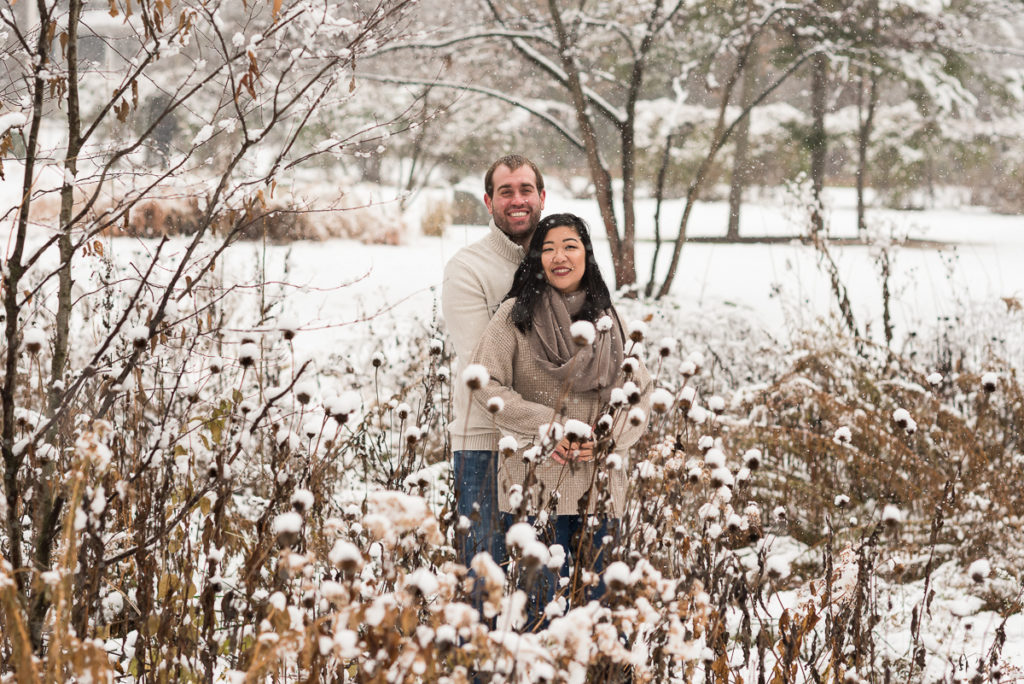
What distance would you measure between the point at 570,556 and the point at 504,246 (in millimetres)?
933

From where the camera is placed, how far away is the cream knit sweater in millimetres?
2414

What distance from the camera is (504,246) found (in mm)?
2574

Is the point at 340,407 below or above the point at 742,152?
below

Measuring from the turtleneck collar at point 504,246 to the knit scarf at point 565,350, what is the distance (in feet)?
0.88

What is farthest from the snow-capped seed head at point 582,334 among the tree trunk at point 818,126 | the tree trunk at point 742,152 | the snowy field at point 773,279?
the tree trunk at point 818,126

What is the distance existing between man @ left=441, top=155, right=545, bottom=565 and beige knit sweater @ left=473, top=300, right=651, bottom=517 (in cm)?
12

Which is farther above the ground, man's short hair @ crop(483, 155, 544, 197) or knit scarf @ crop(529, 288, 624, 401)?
man's short hair @ crop(483, 155, 544, 197)

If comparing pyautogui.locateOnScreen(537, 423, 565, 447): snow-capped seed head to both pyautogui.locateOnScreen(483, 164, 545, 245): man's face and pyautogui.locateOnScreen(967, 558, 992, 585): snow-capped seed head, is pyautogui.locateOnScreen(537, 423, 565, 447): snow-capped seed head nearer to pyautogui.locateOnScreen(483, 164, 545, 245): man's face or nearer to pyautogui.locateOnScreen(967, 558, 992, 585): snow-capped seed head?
pyautogui.locateOnScreen(967, 558, 992, 585): snow-capped seed head

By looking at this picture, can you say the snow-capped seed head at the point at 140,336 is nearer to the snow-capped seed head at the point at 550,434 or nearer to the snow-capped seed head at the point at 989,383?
the snow-capped seed head at the point at 550,434

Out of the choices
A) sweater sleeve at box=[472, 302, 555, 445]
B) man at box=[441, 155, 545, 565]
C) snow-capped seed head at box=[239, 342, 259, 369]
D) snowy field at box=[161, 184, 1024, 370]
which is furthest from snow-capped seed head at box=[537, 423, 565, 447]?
snowy field at box=[161, 184, 1024, 370]

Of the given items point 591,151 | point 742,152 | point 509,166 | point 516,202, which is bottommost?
point 516,202

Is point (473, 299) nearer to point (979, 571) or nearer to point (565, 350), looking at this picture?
point (565, 350)

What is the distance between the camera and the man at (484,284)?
2404 millimetres

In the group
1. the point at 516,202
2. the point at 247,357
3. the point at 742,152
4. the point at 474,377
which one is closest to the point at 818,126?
A: the point at 742,152
